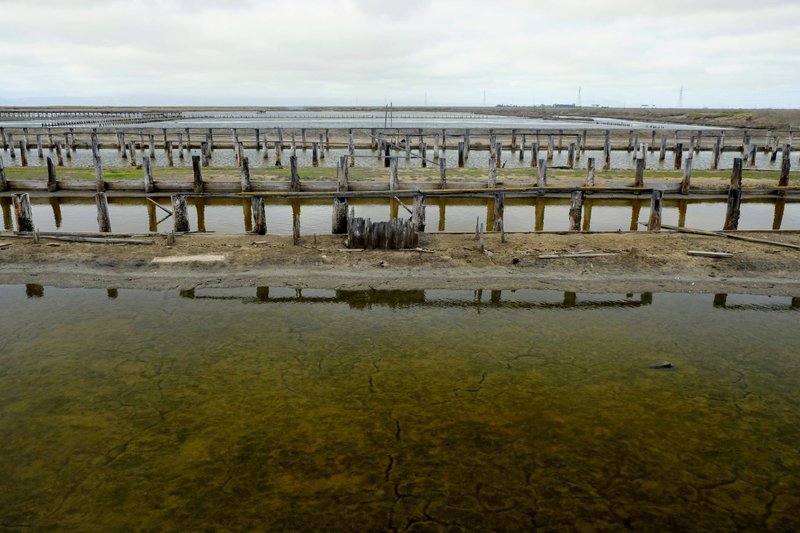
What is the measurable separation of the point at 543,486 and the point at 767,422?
388 centimetres

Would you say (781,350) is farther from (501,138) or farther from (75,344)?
(501,138)

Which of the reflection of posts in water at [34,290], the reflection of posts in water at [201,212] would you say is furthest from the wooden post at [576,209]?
the reflection of posts in water at [34,290]

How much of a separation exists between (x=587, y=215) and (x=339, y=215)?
36.2 feet

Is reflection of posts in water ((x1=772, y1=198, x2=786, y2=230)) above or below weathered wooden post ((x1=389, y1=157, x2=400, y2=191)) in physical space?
below

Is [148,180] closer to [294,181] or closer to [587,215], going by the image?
[294,181]

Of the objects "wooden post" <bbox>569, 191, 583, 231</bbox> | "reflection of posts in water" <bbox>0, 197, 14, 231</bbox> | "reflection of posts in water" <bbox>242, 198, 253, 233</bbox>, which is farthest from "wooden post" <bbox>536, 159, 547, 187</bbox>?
"reflection of posts in water" <bbox>0, 197, 14, 231</bbox>

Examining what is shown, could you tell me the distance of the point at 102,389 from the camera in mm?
8328

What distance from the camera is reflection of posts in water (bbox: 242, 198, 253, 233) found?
748 inches

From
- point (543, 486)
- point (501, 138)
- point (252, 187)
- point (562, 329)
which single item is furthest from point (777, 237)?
point (501, 138)

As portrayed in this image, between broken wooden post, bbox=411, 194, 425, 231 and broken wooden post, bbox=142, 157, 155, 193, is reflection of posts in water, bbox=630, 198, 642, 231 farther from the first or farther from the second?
broken wooden post, bbox=142, 157, 155, 193

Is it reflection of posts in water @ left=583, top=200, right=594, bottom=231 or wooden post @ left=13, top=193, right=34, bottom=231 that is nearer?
wooden post @ left=13, top=193, right=34, bottom=231

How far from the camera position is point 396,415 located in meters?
7.76

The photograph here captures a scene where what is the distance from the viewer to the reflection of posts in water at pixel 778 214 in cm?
1977

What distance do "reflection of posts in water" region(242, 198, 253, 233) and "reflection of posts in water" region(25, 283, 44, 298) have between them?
6493mm
